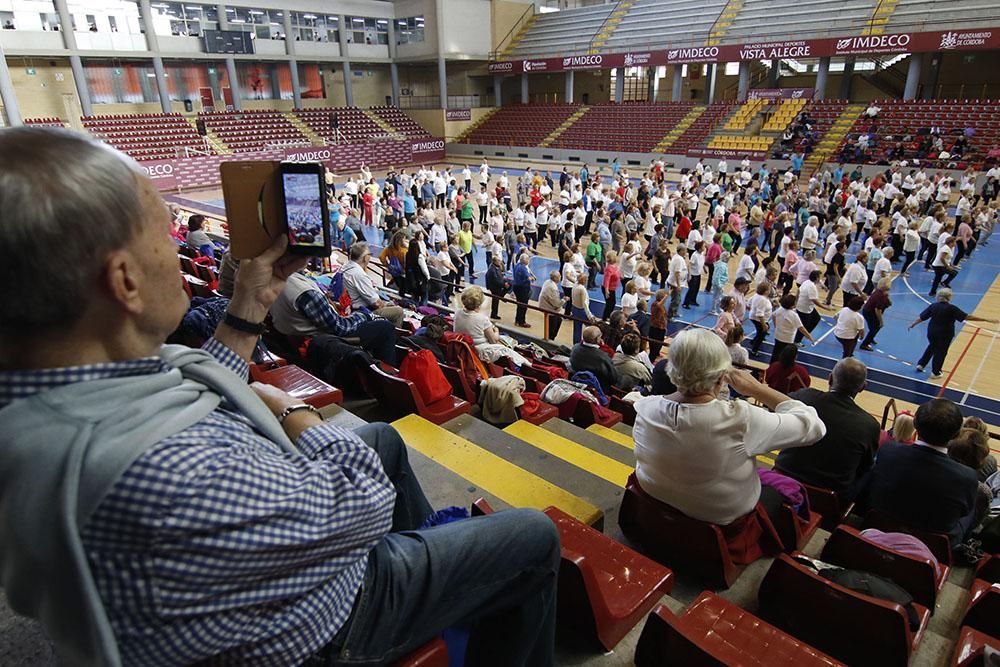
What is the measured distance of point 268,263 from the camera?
174 centimetres

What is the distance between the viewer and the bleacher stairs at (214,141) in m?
27.8

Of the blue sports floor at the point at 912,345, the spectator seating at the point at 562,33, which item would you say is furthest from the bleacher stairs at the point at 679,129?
the blue sports floor at the point at 912,345

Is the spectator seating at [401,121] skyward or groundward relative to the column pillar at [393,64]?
groundward

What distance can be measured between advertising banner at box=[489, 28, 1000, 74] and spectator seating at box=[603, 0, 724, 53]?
41.7 inches

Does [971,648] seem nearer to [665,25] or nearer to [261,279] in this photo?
[261,279]

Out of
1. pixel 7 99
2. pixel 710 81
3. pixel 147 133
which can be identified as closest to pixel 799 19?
pixel 710 81

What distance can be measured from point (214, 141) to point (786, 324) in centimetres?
2776

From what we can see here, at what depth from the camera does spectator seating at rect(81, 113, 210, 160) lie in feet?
83.6

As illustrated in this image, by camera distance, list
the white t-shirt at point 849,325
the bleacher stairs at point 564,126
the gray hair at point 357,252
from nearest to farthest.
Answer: the gray hair at point 357,252 → the white t-shirt at point 849,325 → the bleacher stairs at point 564,126

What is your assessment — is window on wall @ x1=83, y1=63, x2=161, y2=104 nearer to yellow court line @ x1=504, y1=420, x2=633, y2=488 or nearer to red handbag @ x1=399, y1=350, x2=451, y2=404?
red handbag @ x1=399, y1=350, x2=451, y2=404

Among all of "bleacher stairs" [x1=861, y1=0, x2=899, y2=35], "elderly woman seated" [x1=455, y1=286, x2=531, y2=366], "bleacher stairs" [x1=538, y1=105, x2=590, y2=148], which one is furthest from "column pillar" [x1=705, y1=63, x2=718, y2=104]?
"elderly woman seated" [x1=455, y1=286, x2=531, y2=366]

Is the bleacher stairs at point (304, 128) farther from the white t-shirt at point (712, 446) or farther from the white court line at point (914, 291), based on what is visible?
the white t-shirt at point (712, 446)

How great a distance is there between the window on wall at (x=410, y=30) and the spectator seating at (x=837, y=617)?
38.3 metres

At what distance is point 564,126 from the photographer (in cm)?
3403
